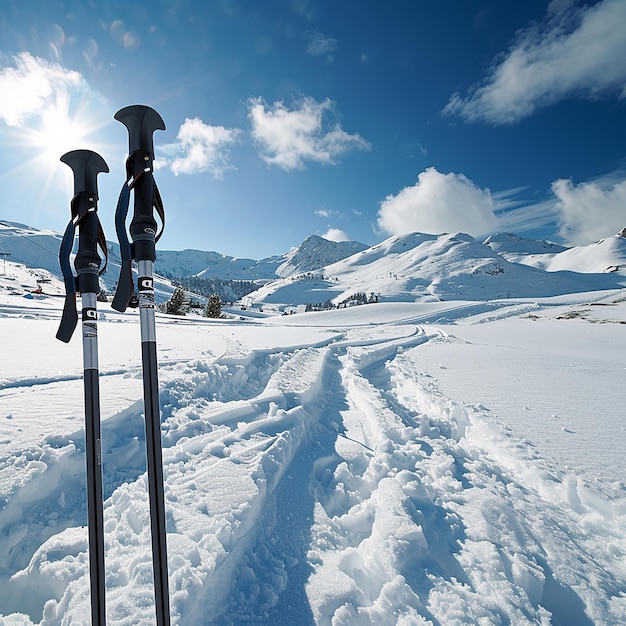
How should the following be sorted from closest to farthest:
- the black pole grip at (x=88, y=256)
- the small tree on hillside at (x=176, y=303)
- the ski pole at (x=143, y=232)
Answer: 1. the ski pole at (x=143, y=232)
2. the black pole grip at (x=88, y=256)
3. the small tree on hillside at (x=176, y=303)

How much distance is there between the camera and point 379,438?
4688 millimetres

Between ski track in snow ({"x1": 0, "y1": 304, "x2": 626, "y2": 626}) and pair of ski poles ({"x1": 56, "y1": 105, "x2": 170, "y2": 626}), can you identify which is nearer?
pair of ski poles ({"x1": 56, "y1": 105, "x2": 170, "y2": 626})

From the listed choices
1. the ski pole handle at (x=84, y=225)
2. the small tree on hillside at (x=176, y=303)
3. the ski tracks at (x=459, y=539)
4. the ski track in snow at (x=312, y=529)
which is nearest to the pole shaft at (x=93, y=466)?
the ski pole handle at (x=84, y=225)

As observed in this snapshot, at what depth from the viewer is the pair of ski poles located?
1.82m

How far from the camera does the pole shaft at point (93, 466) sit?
1.78 m

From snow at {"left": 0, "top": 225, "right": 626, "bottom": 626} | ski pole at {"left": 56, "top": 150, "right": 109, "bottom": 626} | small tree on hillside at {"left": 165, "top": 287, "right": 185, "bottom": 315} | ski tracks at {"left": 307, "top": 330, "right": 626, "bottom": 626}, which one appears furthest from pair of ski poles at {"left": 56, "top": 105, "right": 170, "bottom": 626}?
small tree on hillside at {"left": 165, "top": 287, "right": 185, "bottom": 315}

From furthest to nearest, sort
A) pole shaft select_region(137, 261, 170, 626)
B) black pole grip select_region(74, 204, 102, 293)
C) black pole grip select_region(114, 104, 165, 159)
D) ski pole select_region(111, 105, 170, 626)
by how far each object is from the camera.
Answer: black pole grip select_region(74, 204, 102, 293), black pole grip select_region(114, 104, 165, 159), ski pole select_region(111, 105, 170, 626), pole shaft select_region(137, 261, 170, 626)

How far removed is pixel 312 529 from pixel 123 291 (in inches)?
98.9

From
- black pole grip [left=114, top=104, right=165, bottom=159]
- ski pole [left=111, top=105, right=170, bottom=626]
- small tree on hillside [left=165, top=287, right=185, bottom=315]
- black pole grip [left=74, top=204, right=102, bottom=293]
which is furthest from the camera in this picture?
small tree on hillside [left=165, top=287, right=185, bottom=315]

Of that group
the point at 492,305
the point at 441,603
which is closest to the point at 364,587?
the point at 441,603

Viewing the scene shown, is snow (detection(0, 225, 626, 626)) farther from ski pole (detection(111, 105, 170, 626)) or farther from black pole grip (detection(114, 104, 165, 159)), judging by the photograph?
black pole grip (detection(114, 104, 165, 159))

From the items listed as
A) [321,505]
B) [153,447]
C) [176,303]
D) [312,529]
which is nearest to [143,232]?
[153,447]

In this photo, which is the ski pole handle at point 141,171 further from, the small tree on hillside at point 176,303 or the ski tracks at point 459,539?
the small tree on hillside at point 176,303

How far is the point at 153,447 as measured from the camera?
1.88 metres
